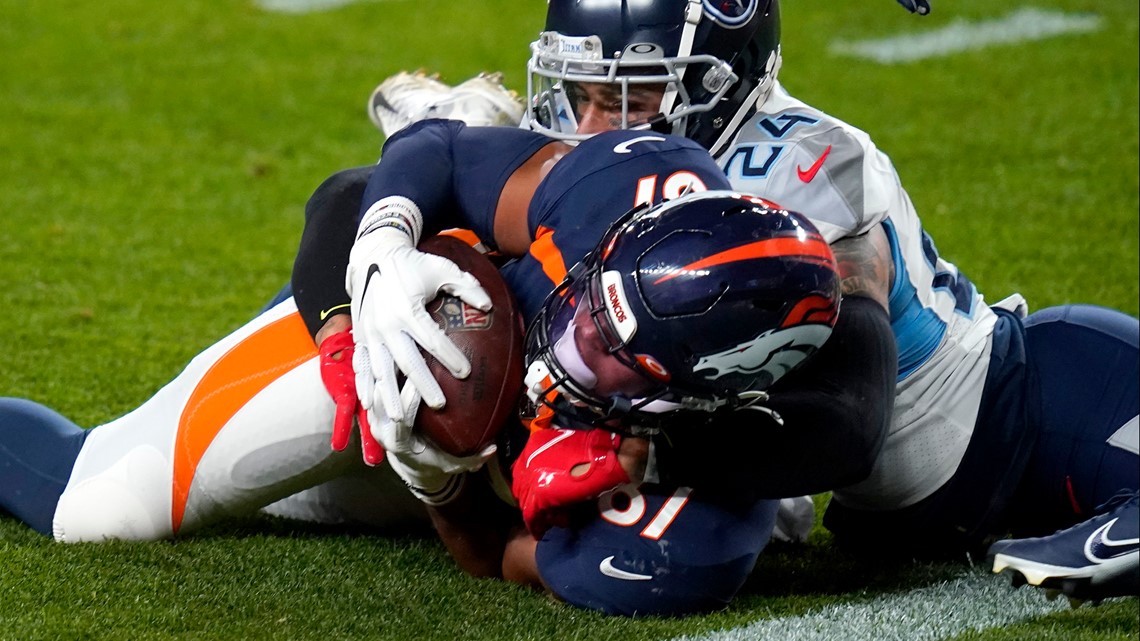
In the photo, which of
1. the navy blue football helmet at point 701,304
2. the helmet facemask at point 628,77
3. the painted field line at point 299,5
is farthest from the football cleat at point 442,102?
the painted field line at point 299,5

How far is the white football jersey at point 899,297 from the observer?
2459 millimetres

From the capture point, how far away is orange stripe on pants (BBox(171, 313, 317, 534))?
2.60m

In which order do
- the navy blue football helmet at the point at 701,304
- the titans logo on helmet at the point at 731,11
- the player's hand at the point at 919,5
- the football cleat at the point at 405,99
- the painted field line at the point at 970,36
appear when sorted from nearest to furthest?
the navy blue football helmet at the point at 701,304
the titans logo on helmet at the point at 731,11
the player's hand at the point at 919,5
the football cleat at the point at 405,99
the painted field line at the point at 970,36

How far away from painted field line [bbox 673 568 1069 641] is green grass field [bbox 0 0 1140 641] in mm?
30

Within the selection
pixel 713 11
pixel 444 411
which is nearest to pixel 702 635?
pixel 444 411

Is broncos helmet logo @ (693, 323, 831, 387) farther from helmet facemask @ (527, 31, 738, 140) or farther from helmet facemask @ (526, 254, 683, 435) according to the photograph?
helmet facemask @ (527, 31, 738, 140)

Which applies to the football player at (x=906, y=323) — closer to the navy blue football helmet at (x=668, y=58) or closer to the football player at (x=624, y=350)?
the navy blue football helmet at (x=668, y=58)

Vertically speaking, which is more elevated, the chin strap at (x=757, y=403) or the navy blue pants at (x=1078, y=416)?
the chin strap at (x=757, y=403)

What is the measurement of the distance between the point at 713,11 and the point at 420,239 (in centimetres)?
72

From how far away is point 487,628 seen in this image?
90.0 inches

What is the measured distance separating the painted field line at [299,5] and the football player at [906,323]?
5.01 m

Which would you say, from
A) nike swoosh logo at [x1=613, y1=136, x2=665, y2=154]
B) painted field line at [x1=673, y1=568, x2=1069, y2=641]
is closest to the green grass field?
painted field line at [x1=673, y1=568, x2=1069, y2=641]

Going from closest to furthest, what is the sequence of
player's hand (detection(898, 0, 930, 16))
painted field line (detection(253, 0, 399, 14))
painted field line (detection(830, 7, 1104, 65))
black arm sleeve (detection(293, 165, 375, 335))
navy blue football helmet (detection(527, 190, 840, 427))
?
navy blue football helmet (detection(527, 190, 840, 427))
black arm sleeve (detection(293, 165, 375, 335))
player's hand (detection(898, 0, 930, 16))
painted field line (detection(830, 7, 1104, 65))
painted field line (detection(253, 0, 399, 14))

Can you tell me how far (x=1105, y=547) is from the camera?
2.32m
